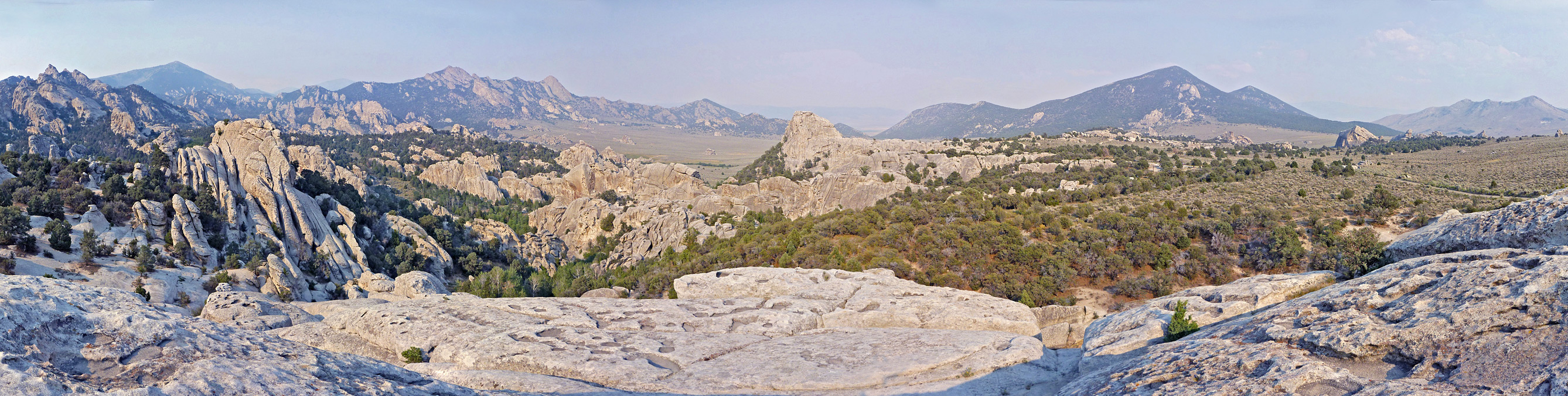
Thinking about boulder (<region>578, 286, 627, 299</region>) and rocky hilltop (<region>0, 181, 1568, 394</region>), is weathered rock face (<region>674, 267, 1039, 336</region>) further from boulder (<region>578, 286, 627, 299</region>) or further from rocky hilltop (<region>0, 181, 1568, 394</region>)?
boulder (<region>578, 286, 627, 299</region>)

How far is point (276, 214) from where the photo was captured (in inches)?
1889

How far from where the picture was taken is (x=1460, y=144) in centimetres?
8344

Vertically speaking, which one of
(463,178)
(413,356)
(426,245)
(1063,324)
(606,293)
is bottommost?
(426,245)

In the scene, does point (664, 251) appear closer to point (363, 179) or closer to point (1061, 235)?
point (1061, 235)

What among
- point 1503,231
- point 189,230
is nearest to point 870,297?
point 1503,231

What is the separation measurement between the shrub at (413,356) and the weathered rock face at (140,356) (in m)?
9.75

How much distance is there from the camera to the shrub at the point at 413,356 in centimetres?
1881

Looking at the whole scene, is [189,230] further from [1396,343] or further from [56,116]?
[56,116]

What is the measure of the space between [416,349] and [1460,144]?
12716 cm

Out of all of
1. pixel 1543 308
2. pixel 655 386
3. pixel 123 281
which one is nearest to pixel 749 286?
pixel 655 386

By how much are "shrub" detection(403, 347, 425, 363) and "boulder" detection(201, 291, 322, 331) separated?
18.6 ft

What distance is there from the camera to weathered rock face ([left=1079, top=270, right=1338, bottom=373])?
18.5 meters

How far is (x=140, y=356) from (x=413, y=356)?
11.8m

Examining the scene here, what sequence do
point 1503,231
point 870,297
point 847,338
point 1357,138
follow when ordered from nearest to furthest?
point 1503,231 < point 847,338 < point 870,297 < point 1357,138
